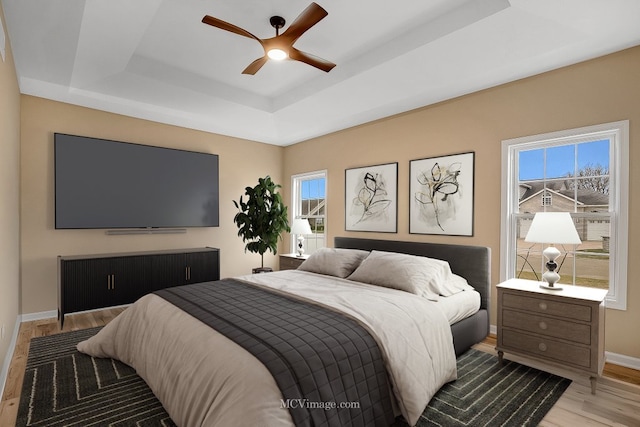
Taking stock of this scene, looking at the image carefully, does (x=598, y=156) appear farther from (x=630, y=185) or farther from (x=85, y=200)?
(x=85, y=200)

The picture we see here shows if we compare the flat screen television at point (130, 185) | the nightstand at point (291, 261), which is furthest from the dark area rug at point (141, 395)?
the nightstand at point (291, 261)

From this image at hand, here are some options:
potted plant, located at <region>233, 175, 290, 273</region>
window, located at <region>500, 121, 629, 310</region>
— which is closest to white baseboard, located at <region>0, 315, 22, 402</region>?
potted plant, located at <region>233, 175, 290, 273</region>

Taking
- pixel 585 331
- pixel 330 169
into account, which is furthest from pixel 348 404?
pixel 330 169

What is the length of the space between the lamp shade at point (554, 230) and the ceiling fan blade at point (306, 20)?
7.27 feet

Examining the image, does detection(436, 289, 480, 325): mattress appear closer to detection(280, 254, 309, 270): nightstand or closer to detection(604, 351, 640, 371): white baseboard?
detection(604, 351, 640, 371): white baseboard

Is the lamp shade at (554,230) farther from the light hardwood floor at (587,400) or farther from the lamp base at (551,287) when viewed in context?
the light hardwood floor at (587,400)

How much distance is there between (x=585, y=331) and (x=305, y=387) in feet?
6.88

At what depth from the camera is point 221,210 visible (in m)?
5.35

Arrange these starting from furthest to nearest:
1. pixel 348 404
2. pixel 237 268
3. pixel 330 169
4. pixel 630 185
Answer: pixel 237 268 < pixel 330 169 < pixel 630 185 < pixel 348 404

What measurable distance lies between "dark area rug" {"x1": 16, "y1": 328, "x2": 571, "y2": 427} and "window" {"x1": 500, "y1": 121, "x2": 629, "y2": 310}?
0.98 meters

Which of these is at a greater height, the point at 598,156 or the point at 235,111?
the point at 235,111

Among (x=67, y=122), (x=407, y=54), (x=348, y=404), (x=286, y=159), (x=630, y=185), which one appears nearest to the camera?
(x=348, y=404)

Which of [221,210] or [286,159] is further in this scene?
[286,159]

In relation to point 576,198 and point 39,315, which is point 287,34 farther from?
point 39,315
